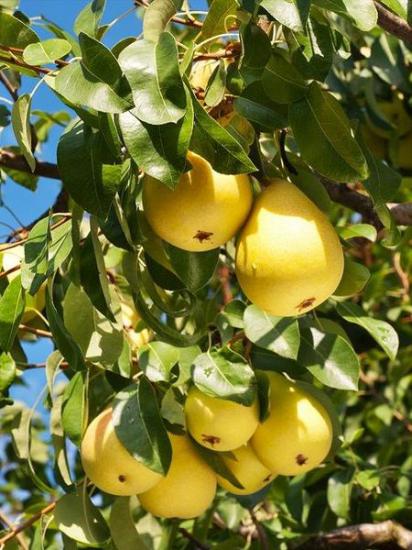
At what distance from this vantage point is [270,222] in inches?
56.8

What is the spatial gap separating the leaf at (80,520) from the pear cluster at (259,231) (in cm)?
64

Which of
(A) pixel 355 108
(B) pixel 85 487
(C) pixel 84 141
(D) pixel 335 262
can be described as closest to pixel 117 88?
(C) pixel 84 141

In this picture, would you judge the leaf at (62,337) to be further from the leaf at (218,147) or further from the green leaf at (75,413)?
the leaf at (218,147)

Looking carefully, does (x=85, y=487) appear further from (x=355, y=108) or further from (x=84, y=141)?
(x=355, y=108)

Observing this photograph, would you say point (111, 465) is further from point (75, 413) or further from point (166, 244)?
point (166, 244)

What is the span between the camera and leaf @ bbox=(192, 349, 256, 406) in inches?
62.2

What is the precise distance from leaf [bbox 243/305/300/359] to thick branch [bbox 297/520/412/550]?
0.70 meters

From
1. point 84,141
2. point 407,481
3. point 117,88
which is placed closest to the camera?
point 117,88

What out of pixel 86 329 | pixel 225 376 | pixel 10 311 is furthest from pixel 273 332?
pixel 10 311

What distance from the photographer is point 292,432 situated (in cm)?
173

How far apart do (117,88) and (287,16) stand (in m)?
0.26

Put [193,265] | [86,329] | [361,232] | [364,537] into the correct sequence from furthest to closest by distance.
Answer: [364,537] < [361,232] < [86,329] < [193,265]

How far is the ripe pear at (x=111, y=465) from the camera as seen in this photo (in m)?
1.67

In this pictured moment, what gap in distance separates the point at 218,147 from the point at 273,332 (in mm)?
484
